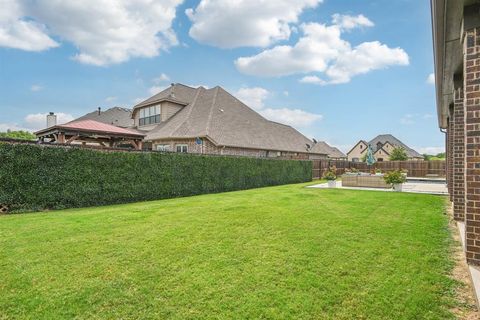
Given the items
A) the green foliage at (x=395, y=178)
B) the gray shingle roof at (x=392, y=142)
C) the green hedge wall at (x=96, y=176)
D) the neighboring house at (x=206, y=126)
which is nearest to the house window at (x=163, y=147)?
the neighboring house at (x=206, y=126)

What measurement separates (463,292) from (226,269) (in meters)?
2.91

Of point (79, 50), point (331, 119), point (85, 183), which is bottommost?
point (85, 183)

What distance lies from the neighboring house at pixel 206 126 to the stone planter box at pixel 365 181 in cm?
771

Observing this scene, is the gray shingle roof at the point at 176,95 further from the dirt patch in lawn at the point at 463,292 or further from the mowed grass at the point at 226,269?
the dirt patch in lawn at the point at 463,292

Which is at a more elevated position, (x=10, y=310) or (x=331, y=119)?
(x=331, y=119)

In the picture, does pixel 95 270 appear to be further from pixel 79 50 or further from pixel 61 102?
pixel 61 102

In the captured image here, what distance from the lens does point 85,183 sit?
10.6 m

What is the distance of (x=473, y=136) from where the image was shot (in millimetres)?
3840

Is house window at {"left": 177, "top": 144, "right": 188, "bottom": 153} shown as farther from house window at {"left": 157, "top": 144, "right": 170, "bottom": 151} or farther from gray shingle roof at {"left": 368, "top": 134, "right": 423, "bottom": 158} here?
gray shingle roof at {"left": 368, "top": 134, "right": 423, "bottom": 158}

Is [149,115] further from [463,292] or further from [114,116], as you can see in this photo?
[463,292]

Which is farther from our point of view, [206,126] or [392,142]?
[392,142]

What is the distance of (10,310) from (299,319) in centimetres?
307

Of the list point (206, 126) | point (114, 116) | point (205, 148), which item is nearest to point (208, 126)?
point (206, 126)

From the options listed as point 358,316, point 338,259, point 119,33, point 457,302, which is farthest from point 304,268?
point 119,33
